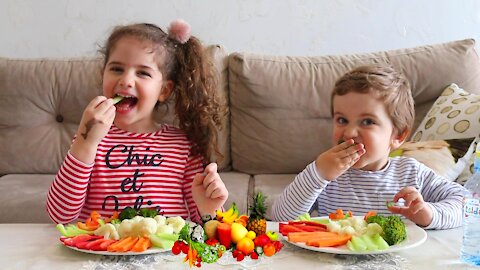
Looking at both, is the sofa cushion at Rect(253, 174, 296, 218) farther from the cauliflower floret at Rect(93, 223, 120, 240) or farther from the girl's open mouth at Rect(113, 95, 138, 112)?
the cauliflower floret at Rect(93, 223, 120, 240)

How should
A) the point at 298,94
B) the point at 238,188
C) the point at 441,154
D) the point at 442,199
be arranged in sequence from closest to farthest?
1. the point at 442,199
2. the point at 441,154
3. the point at 238,188
4. the point at 298,94

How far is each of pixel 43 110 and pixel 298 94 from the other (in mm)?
1055

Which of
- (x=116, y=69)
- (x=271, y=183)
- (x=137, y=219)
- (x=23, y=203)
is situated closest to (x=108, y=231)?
(x=137, y=219)

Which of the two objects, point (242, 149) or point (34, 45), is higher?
point (34, 45)

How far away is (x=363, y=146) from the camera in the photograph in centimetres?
143

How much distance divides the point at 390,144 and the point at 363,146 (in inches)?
7.1

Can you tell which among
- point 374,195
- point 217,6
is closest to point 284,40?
point 217,6

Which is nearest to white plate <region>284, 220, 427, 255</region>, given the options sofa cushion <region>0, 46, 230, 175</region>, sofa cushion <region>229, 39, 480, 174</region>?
sofa cushion <region>229, 39, 480, 174</region>

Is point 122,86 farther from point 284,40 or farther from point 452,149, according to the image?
point 284,40

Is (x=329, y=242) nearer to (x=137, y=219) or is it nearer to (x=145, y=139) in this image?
(x=137, y=219)

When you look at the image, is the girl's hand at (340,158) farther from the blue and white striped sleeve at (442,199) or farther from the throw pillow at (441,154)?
the throw pillow at (441,154)

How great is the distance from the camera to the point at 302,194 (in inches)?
57.7

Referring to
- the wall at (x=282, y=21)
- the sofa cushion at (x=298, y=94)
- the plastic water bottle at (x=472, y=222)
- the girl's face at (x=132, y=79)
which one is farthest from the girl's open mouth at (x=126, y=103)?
the wall at (x=282, y=21)

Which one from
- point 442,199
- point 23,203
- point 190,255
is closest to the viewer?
point 190,255
